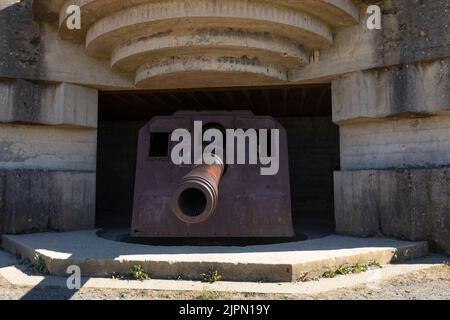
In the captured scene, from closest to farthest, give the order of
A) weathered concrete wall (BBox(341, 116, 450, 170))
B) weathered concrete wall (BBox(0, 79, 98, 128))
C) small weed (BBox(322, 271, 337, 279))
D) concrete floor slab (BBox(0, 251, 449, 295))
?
concrete floor slab (BBox(0, 251, 449, 295)) → small weed (BBox(322, 271, 337, 279)) → weathered concrete wall (BBox(341, 116, 450, 170)) → weathered concrete wall (BBox(0, 79, 98, 128))

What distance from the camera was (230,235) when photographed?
459 cm

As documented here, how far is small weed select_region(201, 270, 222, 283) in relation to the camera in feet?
11.1

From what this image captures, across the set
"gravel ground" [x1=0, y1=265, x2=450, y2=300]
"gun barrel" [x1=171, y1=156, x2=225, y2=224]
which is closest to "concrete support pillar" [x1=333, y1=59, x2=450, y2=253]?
"gravel ground" [x1=0, y1=265, x2=450, y2=300]

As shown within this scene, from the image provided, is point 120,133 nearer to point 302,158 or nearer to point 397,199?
point 302,158

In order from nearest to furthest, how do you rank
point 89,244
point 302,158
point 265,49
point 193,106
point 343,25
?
1. point 89,244
2. point 265,49
3. point 343,25
4. point 193,106
5. point 302,158

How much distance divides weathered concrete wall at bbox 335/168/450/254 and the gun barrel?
2290 mm

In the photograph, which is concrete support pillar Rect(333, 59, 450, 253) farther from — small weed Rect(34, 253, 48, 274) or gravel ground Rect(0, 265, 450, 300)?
small weed Rect(34, 253, 48, 274)

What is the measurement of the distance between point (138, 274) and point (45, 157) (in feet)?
10.3

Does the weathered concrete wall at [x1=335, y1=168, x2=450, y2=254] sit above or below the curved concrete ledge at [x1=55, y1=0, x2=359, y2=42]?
below

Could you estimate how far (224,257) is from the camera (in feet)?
11.8

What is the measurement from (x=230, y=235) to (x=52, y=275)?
1909mm

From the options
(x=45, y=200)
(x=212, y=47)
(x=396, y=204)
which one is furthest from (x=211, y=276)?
(x=45, y=200)

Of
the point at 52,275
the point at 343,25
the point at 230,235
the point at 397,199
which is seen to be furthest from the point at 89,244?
the point at 343,25

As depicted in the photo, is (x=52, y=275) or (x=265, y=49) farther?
(x=265, y=49)
